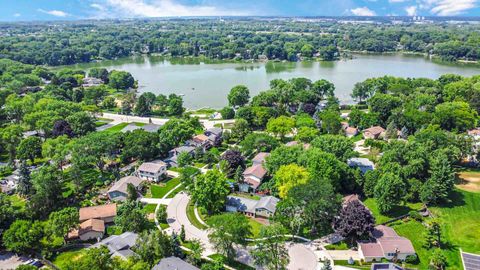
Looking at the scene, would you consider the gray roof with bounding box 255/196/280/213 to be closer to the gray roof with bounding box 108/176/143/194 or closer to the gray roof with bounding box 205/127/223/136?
the gray roof with bounding box 108/176/143/194

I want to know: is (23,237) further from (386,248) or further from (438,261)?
(438,261)

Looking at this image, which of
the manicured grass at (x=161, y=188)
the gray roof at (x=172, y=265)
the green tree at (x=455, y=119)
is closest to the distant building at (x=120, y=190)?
the manicured grass at (x=161, y=188)

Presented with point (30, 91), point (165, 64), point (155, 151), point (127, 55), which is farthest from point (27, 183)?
point (127, 55)

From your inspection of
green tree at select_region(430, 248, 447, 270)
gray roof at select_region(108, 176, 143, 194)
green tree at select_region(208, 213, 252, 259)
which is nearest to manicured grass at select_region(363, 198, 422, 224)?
green tree at select_region(430, 248, 447, 270)

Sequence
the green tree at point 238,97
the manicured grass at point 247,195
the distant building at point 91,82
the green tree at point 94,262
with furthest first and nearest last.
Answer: the distant building at point 91,82
the green tree at point 238,97
the manicured grass at point 247,195
the green tree at point 94,262

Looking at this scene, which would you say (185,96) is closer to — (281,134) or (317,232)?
(281,134)

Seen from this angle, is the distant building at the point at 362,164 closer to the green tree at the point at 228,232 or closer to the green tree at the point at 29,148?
the green tree at the point at 228,232
